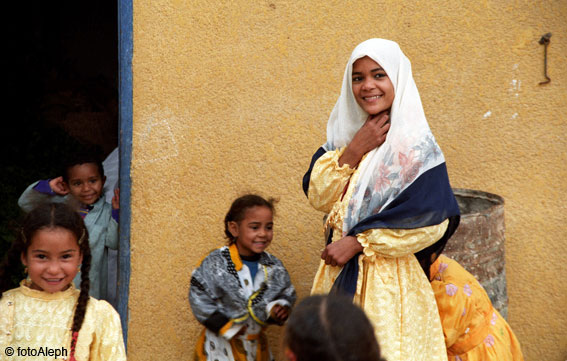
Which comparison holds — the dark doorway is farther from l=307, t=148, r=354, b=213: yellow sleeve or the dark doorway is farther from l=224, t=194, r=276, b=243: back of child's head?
l=307, t=148, r=354, b=213: yellow sleeve

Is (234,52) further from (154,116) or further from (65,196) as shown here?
(65,196)

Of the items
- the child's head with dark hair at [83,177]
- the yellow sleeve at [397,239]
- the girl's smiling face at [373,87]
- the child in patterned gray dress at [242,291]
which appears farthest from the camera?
the child's head with dark hair at [83,177]

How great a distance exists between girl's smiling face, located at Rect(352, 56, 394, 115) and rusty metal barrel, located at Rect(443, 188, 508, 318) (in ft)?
2.72

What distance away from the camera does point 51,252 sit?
2.53 m

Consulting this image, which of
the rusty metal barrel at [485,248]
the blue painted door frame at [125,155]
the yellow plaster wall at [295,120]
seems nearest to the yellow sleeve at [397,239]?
the rusty metal barrel at [485,248]

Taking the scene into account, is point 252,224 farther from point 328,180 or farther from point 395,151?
point 395,151

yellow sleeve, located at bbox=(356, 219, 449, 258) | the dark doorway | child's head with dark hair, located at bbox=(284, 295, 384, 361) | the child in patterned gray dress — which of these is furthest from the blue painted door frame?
child's head with dark hair, located at bbox=(284, 295, 384, 361)

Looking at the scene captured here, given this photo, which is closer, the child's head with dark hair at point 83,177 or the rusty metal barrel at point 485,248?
the rusty metal barrel at point 485,248

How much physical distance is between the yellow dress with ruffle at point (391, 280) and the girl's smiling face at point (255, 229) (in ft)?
1.51

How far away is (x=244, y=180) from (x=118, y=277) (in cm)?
92

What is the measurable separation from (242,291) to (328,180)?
0.75m

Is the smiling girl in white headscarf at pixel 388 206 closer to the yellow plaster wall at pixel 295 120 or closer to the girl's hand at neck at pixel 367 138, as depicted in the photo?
the girl's hand at neck at pixel 367 138

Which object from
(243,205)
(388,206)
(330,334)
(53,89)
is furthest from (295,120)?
(53,89)

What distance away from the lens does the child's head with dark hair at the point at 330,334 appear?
166 cm
